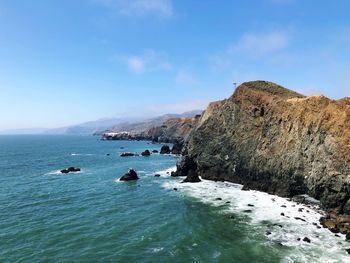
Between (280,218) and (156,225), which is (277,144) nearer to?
(280,218)

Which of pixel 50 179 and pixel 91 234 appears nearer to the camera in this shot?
pixel 91 234

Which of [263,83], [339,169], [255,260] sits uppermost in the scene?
[263,83]

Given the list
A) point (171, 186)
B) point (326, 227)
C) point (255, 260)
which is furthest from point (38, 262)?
point (171, 186)

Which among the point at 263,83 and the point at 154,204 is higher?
the point at 263,83

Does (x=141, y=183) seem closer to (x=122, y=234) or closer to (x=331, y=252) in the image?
(x=122, y=234)

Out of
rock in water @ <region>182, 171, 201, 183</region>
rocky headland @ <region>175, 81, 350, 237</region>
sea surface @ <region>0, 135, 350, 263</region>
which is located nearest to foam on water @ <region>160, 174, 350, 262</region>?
sea surface @ <region>0, 135, 350, 263</region>

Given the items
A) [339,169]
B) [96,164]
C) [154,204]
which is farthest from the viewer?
[96,164]

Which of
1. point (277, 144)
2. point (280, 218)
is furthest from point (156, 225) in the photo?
point (277, 144)

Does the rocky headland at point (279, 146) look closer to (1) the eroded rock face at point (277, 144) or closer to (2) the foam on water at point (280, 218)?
(1) the eroded rock face at point (277, 144)
